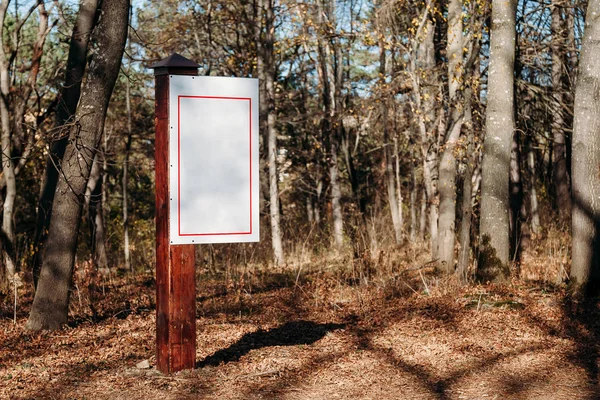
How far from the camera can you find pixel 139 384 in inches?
239

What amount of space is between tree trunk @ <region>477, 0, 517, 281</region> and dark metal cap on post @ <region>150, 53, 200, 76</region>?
5.56m

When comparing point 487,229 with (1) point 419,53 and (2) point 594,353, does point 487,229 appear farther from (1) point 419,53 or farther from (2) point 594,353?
(1) point 419,53

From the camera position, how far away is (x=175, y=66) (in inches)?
236

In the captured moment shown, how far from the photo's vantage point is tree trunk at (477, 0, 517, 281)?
A: 404 inches

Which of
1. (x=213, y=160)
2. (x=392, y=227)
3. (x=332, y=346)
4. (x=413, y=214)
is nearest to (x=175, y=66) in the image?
(x=213, y=160)

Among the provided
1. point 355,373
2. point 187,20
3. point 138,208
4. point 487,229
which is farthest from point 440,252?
point 138,208

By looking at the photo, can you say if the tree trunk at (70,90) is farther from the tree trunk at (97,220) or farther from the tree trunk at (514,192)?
the tree trunk at (514,192)

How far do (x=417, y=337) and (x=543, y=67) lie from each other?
820 centimetres

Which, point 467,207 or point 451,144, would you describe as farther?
point 451,144

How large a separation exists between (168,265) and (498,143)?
19.6ft

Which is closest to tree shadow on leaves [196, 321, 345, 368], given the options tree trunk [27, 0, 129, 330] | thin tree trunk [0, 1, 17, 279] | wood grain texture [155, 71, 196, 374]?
wood grain texture [155, 71, 196, 374]

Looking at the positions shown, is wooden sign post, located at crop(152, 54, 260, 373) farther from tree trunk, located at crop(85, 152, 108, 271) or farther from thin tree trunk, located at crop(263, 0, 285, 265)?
thin tree trunk, located at crop(263, 0, 285, 265)

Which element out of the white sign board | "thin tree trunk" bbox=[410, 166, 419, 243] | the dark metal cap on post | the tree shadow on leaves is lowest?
the tree shadow on leaves

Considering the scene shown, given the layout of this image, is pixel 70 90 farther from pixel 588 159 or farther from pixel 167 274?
pixel 588 159
